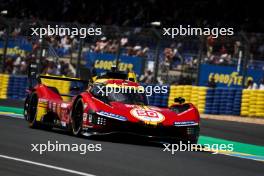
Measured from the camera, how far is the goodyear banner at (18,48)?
28344 mm

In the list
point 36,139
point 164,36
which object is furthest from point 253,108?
point 36,139

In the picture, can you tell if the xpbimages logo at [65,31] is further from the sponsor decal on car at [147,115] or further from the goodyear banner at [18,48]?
the sponsor decal on car at [147,115]

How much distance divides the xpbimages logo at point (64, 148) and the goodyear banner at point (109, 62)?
41.0 feet

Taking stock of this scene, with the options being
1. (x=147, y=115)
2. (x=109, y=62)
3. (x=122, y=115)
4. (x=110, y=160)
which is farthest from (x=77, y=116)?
(x=109, y=62)

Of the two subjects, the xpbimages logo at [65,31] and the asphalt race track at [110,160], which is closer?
the asphalt race track at [110,160]

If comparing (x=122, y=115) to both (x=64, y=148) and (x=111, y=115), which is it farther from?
(x=64, y=148)

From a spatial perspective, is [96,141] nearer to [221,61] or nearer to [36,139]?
[36,139]

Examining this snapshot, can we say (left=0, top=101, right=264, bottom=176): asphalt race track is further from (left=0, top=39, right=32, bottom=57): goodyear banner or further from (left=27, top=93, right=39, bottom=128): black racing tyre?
(left=0, top=39, right=32, bottom=57): goodyear banner

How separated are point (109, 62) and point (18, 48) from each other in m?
4.32

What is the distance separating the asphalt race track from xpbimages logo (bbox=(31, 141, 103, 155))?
0.12m

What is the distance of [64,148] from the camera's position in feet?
38.5

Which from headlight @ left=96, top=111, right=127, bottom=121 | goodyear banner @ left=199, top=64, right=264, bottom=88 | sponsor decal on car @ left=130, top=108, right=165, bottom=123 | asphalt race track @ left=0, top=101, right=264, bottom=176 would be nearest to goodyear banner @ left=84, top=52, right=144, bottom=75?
goodyear banner @ left=199, top=64, right=264, bottom=88

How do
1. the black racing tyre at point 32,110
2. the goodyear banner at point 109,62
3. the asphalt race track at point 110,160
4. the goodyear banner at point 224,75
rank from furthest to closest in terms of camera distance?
the goodyear banner at point 109,62
the goodyear banner at point 224,75
the black racing tyre at point 32,110
the asphalt race track at point 110,160

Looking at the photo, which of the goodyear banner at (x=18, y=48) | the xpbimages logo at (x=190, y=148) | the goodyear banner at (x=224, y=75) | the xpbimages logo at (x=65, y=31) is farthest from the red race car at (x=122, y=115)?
the goodyear banner at (x=18, y=48)
